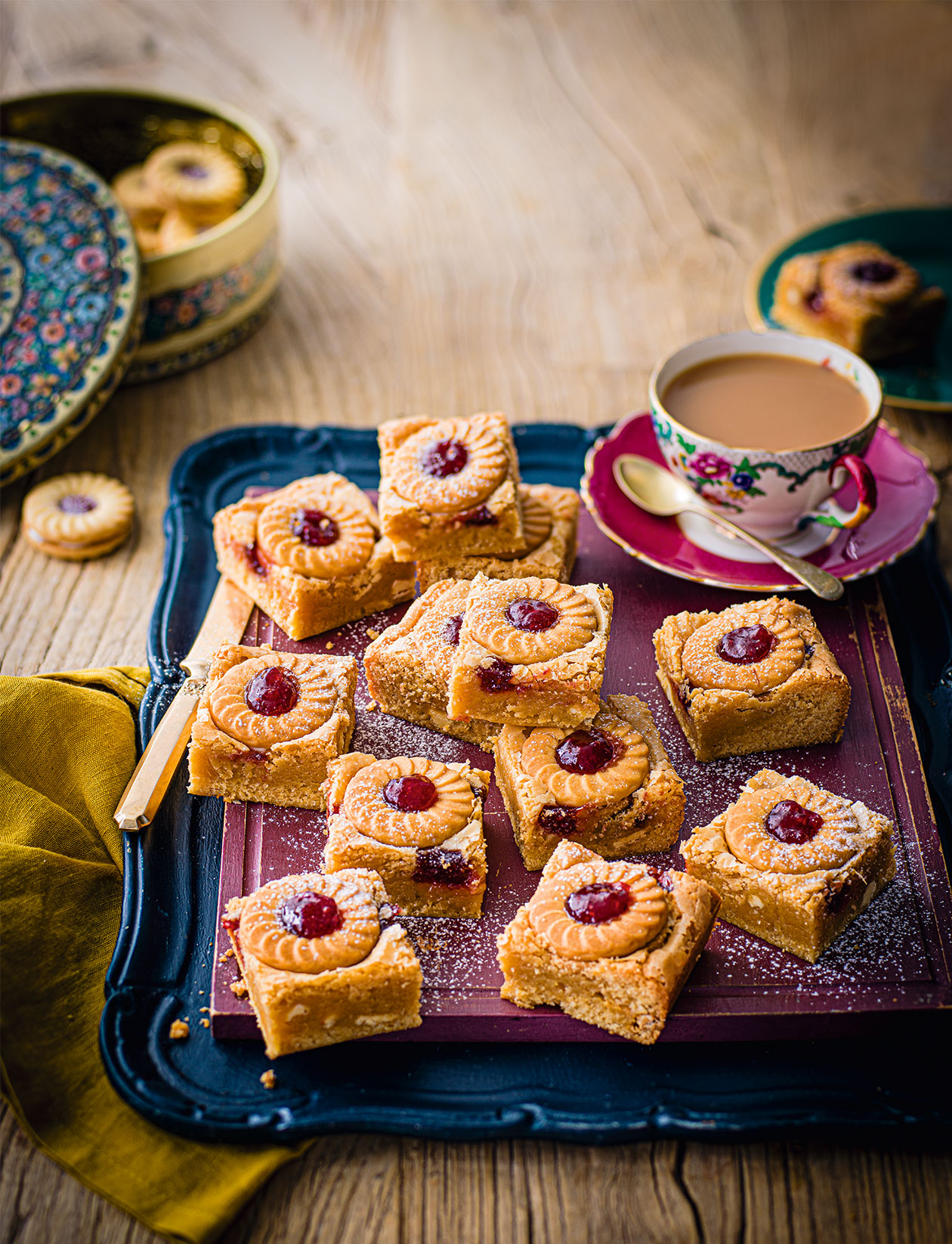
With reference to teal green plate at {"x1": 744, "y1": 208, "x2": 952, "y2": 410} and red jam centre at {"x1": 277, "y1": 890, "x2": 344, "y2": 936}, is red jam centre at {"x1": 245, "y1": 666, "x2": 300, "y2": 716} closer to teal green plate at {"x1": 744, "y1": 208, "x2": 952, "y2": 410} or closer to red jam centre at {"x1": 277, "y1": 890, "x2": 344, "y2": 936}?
red jam centre at {"x1": 277, "y1": 890, "x2": 344, "y2": 936}

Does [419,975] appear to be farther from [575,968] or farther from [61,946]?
[61,946]

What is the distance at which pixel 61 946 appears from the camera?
2654 mm

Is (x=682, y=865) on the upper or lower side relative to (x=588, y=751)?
lower

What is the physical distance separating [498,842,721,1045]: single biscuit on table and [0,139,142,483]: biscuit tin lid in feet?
6.98

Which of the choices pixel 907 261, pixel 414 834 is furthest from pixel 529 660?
pixel 907 261

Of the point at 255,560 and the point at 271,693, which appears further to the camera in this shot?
the point at 255,560

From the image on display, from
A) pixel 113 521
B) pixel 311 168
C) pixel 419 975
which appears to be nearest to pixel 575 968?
pixel 419 975

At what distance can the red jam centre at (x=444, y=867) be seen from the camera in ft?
8.50

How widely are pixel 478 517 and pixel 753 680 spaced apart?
80 cm

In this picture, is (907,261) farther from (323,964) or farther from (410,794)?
(323,964)

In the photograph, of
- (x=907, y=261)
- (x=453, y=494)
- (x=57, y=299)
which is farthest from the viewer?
(x=907, y=261)

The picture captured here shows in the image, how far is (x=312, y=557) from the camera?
318cm

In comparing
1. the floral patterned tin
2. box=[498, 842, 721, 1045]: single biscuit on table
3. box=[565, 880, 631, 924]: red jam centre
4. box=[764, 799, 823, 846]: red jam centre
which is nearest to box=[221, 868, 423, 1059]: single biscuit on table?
box=[498, 842, 721, 1045]: single biscuit on table

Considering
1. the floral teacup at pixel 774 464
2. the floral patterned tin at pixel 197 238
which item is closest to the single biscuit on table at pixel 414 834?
the floral teacup at pixel 774 464
